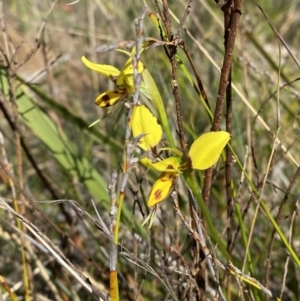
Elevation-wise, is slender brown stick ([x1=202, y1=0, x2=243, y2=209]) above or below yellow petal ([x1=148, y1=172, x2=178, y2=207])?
above

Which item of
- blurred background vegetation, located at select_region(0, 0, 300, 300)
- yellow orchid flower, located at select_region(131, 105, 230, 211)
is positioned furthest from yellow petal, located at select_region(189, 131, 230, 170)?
blurred background vegetation, located at select_region(0, 0, 300, 300)

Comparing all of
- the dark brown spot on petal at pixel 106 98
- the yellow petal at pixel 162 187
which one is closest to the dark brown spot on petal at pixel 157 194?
the yellow petal at pixel 162 187

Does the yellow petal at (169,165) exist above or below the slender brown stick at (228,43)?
below

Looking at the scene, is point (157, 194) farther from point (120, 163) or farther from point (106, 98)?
point (120, 163)

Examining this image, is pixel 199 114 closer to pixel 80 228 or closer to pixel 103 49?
pixel 80 228

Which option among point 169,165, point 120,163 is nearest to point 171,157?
point 169,165

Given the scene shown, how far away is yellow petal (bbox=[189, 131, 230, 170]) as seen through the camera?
529mm

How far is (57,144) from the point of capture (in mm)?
971

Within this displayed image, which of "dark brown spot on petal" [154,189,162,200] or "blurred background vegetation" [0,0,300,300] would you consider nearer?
"dark brown spot on petal" [154,189,162,200]

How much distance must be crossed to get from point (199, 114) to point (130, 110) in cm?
115

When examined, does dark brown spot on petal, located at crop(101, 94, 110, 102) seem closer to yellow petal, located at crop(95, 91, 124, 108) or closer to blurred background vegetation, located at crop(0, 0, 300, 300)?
yellow petal, located at crop(95, 91, 124, 108)

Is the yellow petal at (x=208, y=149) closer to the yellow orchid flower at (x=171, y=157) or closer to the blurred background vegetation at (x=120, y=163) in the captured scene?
the yellow orchid flower at (x=171, y=157)

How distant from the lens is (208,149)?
54 centimetres

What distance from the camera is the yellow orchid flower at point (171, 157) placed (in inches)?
20.4
